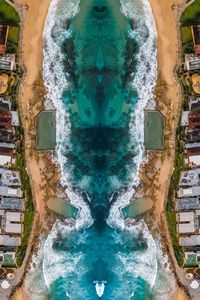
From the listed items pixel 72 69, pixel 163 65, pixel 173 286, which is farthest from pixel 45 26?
pixel 173 286

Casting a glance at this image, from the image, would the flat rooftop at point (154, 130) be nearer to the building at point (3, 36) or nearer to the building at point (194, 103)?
the building at point (194, 103)

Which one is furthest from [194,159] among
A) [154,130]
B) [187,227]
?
[187,227]

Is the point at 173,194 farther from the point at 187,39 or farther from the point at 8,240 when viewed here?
the point at 8,240

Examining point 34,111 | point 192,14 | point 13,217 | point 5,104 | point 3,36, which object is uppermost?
point 192,14

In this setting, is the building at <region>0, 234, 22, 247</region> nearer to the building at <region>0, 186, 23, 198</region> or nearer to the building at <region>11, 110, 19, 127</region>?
the building at <region>0, 186, 23, 198</region>

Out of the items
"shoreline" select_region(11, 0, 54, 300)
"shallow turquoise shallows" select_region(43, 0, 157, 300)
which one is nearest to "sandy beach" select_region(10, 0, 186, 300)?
"shoreline" select_region(11, 0, 54, 300)

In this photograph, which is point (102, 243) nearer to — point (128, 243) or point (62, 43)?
point (128, 243)

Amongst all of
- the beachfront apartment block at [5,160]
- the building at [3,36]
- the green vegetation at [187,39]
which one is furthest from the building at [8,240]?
the green vegetation at [187,39]

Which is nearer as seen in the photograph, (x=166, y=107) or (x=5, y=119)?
(x=5, y=119)
